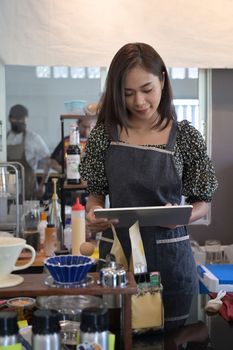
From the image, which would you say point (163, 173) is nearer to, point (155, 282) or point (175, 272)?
point (175, 272)

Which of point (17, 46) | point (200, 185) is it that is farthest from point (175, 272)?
point (17, 46)

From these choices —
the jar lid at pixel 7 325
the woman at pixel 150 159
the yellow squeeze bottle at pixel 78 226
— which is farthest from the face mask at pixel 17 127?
the jar lid at pixel 7 325

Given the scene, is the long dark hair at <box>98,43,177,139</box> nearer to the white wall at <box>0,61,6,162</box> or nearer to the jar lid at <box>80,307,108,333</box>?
the jar lid at <box>80,307,108,333</box>

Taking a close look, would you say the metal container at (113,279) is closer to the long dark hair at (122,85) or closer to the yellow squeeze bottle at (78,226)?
the long dark hair at (122,85)

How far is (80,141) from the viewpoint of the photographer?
9.17ft

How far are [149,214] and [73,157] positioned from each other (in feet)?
5.33

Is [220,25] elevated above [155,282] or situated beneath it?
elevated above

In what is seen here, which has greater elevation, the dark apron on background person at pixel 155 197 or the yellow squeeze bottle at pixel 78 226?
the dark apron on background person at pixel 155 197

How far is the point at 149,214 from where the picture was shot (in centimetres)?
102

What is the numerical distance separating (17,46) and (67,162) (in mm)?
923

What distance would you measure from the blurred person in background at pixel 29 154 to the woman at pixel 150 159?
87.7 inches

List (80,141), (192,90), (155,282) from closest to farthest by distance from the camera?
(155,282) → (80,141) → (192,90)

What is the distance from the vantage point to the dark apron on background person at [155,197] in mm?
1250

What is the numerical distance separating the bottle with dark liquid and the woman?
1242mm
